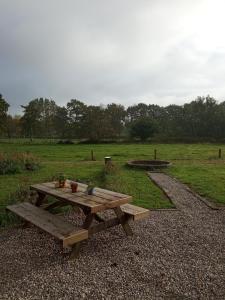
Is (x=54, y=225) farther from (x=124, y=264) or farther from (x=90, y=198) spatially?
(x=124, y=264)

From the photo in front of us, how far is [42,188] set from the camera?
6.53 metres

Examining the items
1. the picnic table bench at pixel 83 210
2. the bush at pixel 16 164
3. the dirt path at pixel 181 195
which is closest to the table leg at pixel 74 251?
the picnic table bench at pixel 83 210

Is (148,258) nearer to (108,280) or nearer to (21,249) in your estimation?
(108,280)

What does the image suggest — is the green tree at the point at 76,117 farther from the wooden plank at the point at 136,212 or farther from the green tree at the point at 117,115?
the wooden plank at the point at 136,212

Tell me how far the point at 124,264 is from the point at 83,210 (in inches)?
55.1

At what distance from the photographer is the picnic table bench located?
15.6ft

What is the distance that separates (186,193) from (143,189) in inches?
55.4

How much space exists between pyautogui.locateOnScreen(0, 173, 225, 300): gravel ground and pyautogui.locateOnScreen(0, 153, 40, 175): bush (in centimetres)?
843

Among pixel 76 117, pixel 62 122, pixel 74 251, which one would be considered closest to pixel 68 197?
pixel 74 251

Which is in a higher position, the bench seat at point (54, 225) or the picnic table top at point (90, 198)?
the picnic table top at point (90, 198)

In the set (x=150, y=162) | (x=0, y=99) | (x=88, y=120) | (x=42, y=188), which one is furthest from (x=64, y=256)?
(x=88, y=120)

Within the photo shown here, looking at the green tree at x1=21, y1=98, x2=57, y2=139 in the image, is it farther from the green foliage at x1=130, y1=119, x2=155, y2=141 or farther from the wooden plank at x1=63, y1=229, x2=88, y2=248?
the wooden plank at x1=63, y1=229, x2=88, y2=248

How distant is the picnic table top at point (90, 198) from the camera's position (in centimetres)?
513

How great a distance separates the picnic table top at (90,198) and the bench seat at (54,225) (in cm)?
38
